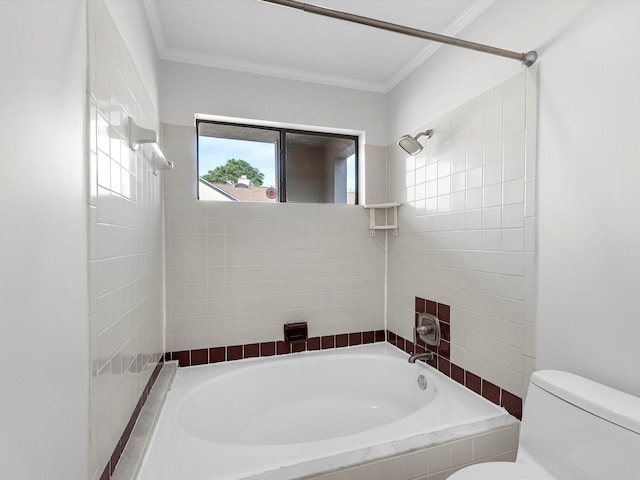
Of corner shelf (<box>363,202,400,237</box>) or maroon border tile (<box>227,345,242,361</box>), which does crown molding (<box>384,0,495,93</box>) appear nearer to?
corner shelf (<box>363,202,400,237</box>)

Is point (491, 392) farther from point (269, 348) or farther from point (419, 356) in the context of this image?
point (269, 348)

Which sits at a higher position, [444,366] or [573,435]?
[573,435]

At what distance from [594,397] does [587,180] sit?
72cm

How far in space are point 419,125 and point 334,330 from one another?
60.8 inches

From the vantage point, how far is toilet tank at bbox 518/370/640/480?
86cm

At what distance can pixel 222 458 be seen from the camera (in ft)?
→ 3.70

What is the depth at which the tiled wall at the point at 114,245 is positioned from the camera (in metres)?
0.87

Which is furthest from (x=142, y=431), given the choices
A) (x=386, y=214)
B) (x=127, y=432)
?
(x=386, y=214)

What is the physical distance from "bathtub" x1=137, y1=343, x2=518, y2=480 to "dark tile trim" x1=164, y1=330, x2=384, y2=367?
0.05 meters

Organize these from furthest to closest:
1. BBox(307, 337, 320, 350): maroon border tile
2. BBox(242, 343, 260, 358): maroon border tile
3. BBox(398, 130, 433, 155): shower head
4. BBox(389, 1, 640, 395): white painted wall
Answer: BBox(307, 337, 320, 350): maroon border tile < BBox(242, 343, 260, 358): maroon border tile < BBox(398, 130, 433, 155): shower head < BBox(389, 1, 640, 395): white painted wall

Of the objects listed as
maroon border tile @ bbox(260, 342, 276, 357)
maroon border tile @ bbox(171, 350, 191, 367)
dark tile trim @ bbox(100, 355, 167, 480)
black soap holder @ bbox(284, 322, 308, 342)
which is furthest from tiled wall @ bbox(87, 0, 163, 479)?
black soap holder @ bbox(284, 322, 308, 342)

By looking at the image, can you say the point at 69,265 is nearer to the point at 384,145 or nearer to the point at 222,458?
the point at 222,458

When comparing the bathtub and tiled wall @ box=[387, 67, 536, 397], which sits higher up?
tiled wall @ box=[387, 67, 536, 397]

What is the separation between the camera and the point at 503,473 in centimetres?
103
